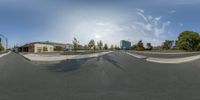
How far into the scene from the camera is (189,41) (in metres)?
102

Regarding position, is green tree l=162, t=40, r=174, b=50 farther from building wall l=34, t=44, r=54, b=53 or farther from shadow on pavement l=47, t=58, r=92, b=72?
shadow on pavement l=47, t=58, r=92, b=72

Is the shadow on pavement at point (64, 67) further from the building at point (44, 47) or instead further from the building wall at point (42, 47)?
the building wall at point (42, 47)

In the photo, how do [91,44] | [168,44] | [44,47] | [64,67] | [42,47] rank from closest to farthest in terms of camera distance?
[64,67]
[44,47]
[42,47]
[91,44]
[168,44]

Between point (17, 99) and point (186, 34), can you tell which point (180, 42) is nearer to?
point (186, 34)

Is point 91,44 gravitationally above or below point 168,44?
below

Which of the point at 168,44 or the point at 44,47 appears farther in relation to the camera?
the point at 168,44

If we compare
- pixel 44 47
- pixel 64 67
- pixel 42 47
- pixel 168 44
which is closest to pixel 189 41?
pixel 168 44

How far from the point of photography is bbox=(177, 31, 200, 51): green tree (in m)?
101

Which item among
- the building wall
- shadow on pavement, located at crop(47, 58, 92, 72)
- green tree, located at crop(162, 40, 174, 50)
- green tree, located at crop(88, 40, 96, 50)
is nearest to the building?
the building wall

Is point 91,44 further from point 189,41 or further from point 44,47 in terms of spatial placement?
point 189,41

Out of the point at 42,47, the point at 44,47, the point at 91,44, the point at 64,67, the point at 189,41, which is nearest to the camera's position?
the point at 64,67

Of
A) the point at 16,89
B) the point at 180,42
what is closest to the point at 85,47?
the point at 180,42

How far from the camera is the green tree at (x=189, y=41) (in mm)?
101250

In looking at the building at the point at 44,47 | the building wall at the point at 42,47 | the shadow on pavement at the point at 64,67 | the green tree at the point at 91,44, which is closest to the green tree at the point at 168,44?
the green tree at the point at 91,44
